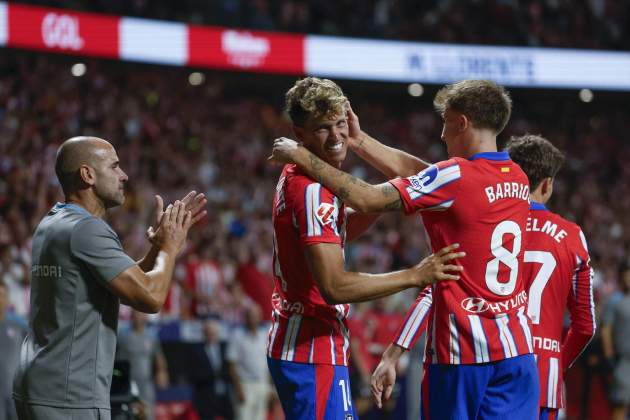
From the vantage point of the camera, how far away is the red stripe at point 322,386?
398 cm

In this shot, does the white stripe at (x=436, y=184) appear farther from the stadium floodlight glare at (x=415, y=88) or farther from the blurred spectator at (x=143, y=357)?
the stadium floodlight glare at (x=415, y=88)

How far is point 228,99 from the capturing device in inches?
889

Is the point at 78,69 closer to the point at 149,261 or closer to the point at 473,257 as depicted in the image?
the point at 149,261

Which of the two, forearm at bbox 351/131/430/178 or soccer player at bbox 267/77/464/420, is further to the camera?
forearm at bbox 351/131/430/178

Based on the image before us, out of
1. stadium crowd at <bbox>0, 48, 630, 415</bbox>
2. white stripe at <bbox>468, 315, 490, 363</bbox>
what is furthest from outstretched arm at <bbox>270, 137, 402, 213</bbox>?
stadium crowd at <bbox>0, 48, 630, 415</bbox>

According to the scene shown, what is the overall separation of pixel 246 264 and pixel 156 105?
24.1 ft

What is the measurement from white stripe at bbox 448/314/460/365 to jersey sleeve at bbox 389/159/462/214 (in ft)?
1.61

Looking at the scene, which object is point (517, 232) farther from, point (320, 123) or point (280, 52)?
point (280, 52)

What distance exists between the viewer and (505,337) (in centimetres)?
400

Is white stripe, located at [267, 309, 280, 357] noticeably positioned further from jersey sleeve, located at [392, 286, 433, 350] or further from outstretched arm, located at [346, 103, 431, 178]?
outstretched arm, located at [346, 103, 431, 178]


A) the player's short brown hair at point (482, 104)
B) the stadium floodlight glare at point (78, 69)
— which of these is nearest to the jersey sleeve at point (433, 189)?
the player's short brown hair at point (482, 104)

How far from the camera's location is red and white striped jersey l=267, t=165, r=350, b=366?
157 inches

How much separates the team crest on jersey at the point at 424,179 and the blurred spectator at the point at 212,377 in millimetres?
7382

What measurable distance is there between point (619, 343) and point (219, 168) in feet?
29.0
